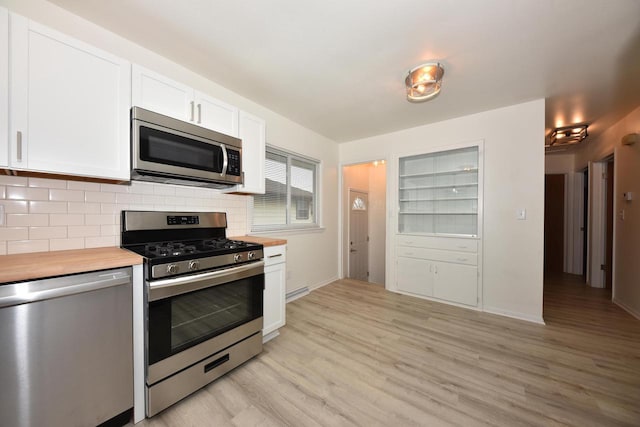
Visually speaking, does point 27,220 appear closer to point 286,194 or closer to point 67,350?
point 67,350

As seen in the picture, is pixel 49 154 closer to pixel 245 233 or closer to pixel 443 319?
pixel 245 233

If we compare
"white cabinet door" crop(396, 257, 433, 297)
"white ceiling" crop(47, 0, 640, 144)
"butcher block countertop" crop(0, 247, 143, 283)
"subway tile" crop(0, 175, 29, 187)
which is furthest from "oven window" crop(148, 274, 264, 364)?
"white cabinet door" crop(396, 257, 433, 297)

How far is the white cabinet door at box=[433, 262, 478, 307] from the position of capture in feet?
10.1

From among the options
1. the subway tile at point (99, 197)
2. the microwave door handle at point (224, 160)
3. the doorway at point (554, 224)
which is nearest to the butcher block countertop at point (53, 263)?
the subway tile at point (99, 197)

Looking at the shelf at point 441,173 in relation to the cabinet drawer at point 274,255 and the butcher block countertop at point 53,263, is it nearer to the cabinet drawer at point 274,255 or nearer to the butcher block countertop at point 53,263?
the cabinet drawer at point 274,255

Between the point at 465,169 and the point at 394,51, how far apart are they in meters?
2.05

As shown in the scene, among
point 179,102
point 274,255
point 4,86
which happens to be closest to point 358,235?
point 274,255

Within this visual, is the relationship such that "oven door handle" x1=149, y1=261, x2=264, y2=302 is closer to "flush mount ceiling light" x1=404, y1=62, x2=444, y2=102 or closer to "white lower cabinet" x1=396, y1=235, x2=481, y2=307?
"flush mount ceiling light" x1=404, y1=62, x2=444, y2=102

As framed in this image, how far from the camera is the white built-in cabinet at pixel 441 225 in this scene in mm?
3123

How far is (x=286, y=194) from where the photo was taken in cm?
350

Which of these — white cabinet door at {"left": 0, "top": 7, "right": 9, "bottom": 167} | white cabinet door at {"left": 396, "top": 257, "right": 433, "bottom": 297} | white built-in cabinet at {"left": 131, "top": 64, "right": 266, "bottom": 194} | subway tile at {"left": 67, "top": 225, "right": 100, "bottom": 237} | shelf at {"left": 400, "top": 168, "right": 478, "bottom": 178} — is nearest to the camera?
white cabinet door at {"left": 0, "top": 7, "right": 9, "bottom": 167}

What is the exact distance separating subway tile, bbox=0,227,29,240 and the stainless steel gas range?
0.47m

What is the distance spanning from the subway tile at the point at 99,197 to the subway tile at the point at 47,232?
24cm

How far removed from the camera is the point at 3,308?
990 millimetres
